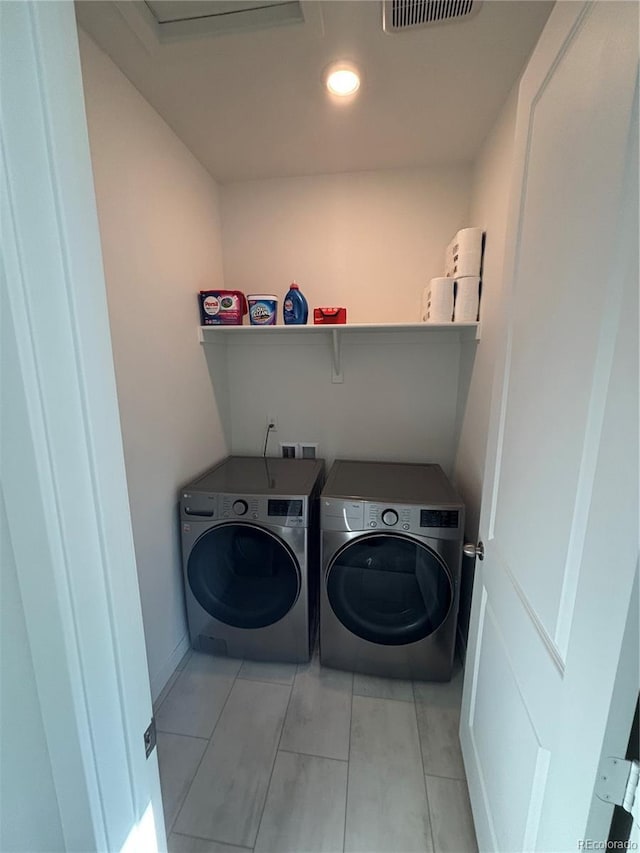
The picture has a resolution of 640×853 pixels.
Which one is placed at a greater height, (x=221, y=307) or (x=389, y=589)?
(x=221, y=307)

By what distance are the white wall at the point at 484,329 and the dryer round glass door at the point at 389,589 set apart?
1.00 ft

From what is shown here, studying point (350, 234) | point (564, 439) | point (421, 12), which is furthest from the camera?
point (350, 234)

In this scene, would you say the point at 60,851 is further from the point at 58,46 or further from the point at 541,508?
the point at 58,46

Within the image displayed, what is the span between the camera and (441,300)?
67.3 inches

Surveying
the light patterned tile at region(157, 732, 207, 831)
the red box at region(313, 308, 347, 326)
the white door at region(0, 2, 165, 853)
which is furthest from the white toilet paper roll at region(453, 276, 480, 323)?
the light patterned tile at region(157, 732, 207, 831)

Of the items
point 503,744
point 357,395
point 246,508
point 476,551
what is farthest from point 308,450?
point 503,744

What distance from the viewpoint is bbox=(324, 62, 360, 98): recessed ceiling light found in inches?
49.3

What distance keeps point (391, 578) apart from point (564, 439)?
115 centimetres

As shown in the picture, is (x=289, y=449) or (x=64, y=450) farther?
(x=289, y=449)

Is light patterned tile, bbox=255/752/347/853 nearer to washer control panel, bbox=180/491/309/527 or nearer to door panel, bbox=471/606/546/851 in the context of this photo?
door panel, bbox=471/606/546/851

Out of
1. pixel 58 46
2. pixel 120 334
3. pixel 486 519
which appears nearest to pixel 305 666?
pixel 486 519

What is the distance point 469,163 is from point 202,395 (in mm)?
1900

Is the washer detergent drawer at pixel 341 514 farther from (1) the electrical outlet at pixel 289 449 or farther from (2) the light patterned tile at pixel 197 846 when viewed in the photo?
(2) the light patterned tile at pixel 197 846

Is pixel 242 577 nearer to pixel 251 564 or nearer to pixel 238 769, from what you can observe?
pixel 251 564
